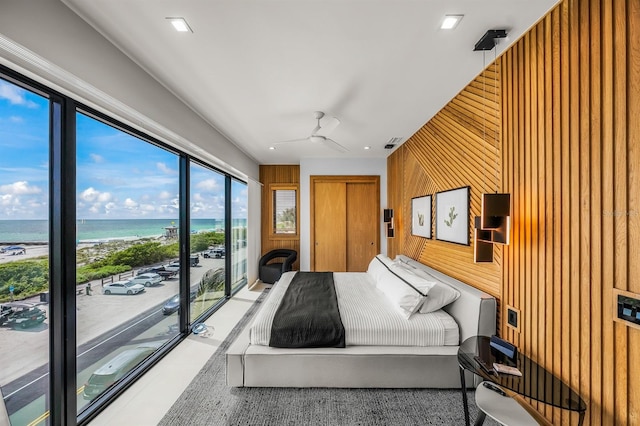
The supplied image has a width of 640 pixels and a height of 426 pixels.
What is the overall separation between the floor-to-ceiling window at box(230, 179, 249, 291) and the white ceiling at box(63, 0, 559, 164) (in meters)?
2.02

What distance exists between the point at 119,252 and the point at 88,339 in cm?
65

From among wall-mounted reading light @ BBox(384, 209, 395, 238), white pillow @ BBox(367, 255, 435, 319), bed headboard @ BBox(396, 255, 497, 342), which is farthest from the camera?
wall-mounted reading light @ BBox(384, 209, 395, 238)

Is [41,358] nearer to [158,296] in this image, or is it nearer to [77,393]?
[77,393]

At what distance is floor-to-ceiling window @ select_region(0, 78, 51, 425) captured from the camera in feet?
4.51

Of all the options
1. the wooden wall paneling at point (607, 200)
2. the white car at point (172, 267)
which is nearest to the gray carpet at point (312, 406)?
the wooden wall paneling at point (607, 200)

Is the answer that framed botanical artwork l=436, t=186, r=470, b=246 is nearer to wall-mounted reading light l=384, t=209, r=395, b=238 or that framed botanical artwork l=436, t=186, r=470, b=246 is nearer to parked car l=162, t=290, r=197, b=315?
wall-mounted reading light l=384, t=209, r=395, b=238

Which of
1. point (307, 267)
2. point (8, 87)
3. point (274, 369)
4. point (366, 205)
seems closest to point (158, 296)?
point (274, 369)

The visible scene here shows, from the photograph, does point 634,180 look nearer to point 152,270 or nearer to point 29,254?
point 29,254

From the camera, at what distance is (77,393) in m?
1.77

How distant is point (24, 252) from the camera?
1457 millimetres

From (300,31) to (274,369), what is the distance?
247 cm

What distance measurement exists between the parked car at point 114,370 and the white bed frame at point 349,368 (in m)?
0.92

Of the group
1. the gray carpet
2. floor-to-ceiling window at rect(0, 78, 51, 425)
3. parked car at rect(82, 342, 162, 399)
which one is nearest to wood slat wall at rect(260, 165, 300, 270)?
parked car at rect(82, 342, 162, 399)

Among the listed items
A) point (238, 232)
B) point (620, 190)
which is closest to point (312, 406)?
point (620, 190)
